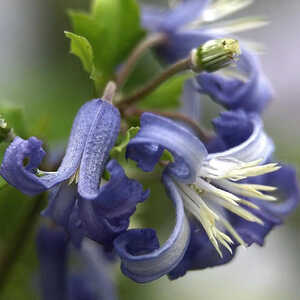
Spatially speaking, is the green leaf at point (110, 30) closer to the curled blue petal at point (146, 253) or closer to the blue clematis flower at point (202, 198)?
the blue clematis flower at point (202, 198)

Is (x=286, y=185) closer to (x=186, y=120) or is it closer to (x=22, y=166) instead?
(x=186, y=120)

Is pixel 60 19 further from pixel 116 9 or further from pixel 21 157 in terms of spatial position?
pixel 21 157

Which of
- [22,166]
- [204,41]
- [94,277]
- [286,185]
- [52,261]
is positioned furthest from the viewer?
[94,277]

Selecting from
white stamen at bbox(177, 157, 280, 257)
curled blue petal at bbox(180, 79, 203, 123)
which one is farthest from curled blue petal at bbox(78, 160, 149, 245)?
curled blue petal at bbox(180, 79, 203, 123)

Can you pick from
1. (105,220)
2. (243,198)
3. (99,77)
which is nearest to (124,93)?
(99,77)

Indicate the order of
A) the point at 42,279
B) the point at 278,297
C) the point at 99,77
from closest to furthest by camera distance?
the point at 99,77, the point at 42,279, the point at 278,297

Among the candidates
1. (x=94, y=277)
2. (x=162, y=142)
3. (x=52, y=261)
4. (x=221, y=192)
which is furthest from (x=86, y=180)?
(x=94, y=277)

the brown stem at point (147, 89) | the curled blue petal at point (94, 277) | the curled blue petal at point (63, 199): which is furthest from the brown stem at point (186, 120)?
the curled blue petal at point (94, 277)
